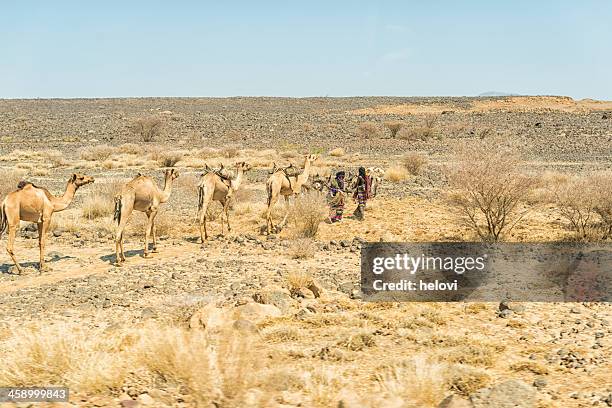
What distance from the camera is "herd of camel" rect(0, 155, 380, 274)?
10922mm

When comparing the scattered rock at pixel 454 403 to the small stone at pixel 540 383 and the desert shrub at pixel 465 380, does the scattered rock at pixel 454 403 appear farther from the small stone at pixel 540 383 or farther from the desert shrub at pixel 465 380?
the small stone at pixel 540 383

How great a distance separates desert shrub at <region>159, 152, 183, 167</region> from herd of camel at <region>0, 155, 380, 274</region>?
16.6 metres

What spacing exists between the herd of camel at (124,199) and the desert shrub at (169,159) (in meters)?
16.6

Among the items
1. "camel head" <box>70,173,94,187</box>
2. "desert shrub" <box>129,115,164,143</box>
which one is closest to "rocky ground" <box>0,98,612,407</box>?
"camel head" <box>70,173,94,187</box>

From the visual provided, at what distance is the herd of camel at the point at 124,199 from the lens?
10.9m

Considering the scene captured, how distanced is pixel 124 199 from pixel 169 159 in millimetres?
20315

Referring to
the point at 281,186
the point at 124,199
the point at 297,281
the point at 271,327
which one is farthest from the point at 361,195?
the point at 271,327

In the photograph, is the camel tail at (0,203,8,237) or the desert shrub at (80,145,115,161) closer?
the camel tail at (0,203,8,237)

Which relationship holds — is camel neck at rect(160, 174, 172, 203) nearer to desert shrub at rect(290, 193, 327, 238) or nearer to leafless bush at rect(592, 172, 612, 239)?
desert shrub at rect(290, 193, 327, 238)

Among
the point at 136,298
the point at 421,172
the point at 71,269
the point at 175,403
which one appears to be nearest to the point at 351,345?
the point at 175,403

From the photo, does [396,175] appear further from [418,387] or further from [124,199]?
[418,387]

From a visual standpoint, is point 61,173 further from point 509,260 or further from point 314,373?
point 314,373

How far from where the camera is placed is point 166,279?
10.6 metres

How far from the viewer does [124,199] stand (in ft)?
39.3
